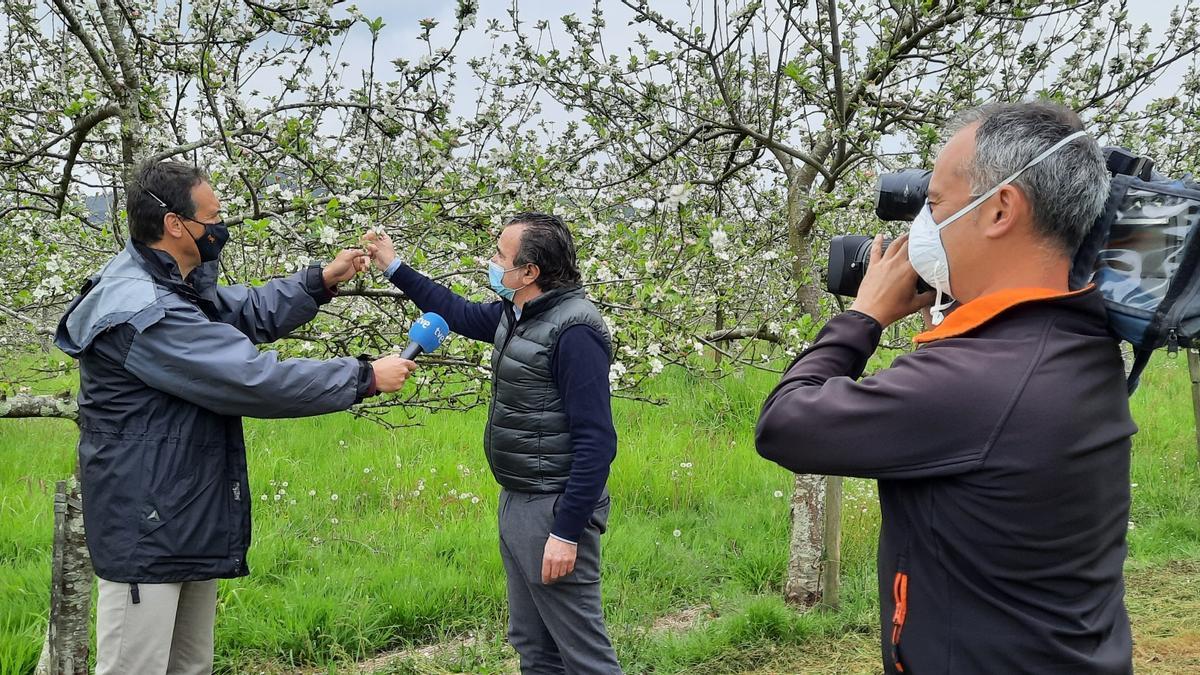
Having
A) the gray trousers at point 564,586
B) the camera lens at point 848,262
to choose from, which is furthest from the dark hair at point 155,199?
the camera lens at point 848,262

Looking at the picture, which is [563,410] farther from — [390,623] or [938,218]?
[390,623]

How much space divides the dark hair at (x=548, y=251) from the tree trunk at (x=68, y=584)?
186 centimetres

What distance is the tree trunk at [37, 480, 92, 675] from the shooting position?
9.52ft

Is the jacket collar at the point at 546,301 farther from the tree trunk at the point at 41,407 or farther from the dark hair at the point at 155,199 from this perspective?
the tree trunk at the point at 41,407

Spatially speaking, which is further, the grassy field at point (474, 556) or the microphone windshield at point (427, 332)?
the grassy field at point (474, 556)

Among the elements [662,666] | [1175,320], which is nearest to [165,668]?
[662,666]

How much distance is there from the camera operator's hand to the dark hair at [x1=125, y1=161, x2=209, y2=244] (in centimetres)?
201

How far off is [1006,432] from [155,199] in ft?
7.77

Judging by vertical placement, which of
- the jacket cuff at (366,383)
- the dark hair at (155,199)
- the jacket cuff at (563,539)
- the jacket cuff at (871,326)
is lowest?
the jacket cuff at (563,539)

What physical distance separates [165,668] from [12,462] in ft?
17.4

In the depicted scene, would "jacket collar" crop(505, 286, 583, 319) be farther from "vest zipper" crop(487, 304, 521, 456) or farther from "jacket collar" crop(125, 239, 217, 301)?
"jacket collar" crop(125, 239, 217, 301)

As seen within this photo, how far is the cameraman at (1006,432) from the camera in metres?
1.32

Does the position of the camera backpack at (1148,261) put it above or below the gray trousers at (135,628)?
above

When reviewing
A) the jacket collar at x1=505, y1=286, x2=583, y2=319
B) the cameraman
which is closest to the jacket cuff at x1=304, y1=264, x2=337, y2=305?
the jacket collar at x1=505, y1=286, x2=583, y2=319
